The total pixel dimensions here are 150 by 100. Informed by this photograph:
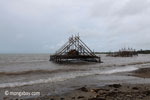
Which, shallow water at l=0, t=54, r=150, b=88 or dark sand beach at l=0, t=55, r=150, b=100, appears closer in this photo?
dark sand beach at l=0, t=55, r=150, b=100

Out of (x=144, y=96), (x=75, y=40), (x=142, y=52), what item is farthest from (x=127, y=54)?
(x=144, y=96)

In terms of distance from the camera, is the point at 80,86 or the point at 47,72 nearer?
the point at 80,86

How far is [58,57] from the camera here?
48812mm

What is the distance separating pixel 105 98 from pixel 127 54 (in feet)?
337

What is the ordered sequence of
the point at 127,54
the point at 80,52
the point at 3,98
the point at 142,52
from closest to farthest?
the point at 3,98, the point at 80,52, the point at 127,54, the point at 142,52

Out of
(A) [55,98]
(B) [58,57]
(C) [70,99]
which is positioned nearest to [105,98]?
(C) [70,99]

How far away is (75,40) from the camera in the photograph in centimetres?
5141

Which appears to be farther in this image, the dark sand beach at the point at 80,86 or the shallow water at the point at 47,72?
the shallow water at the point at 47,72

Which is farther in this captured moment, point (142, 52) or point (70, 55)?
point (142, 52)

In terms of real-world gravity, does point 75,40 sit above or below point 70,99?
above

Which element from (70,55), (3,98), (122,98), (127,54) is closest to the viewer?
(122,98)

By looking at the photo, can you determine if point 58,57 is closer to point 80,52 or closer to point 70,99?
point 80,52

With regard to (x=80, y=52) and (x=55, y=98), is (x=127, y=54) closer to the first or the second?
(x=80, y=52)

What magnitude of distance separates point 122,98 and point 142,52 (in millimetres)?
184735
